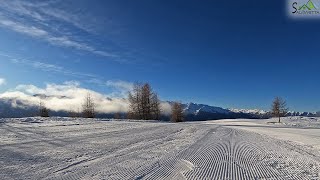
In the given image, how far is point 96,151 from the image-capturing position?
11414mm

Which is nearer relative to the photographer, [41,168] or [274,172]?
[41,168]

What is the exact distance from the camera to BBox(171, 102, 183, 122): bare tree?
86.9m

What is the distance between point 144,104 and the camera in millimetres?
75875

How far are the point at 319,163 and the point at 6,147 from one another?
10076mm

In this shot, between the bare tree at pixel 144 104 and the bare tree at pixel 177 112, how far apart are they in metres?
10.6

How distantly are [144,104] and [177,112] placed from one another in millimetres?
14797

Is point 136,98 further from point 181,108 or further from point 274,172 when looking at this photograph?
point 274,172

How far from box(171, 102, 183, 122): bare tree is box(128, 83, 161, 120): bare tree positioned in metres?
10.6

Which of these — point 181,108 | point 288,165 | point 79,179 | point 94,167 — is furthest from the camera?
point 181,108

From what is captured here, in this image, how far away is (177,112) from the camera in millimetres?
88250

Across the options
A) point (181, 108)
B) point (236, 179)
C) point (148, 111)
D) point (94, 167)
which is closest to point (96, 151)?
point (94, 167)

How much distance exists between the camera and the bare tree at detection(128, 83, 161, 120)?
7575 centimetres

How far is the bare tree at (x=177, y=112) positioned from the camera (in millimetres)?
86881

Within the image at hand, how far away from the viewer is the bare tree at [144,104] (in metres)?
75.8
